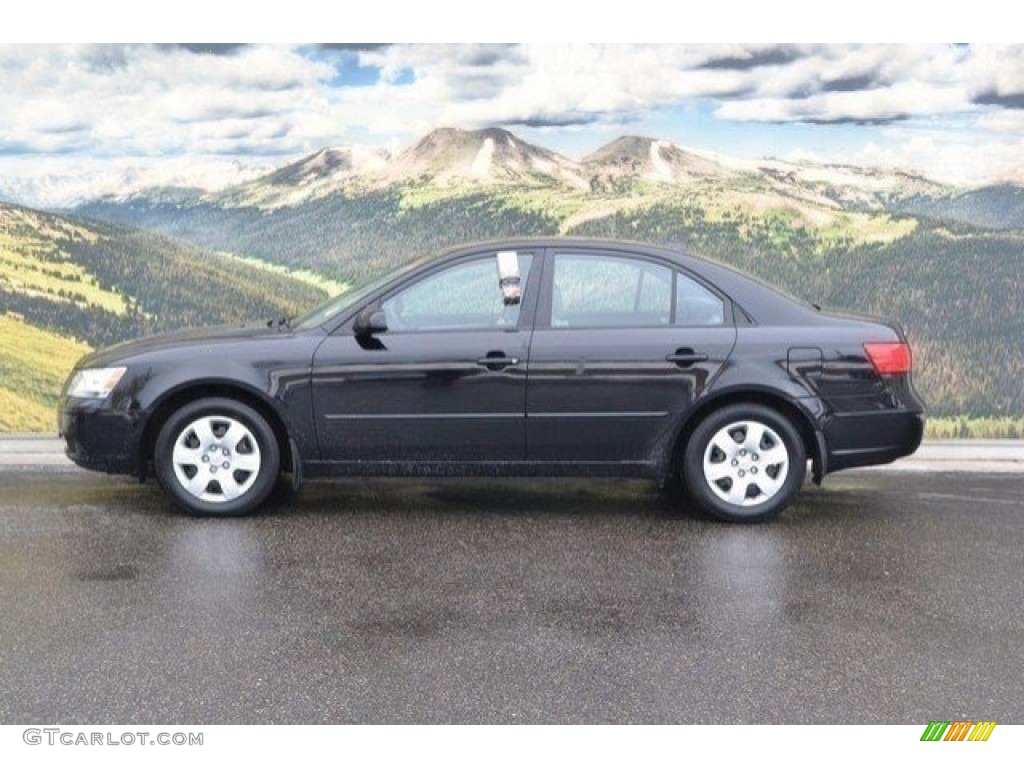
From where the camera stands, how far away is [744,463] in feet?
21.9

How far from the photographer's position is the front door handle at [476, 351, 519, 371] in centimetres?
661

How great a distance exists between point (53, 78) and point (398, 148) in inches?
105

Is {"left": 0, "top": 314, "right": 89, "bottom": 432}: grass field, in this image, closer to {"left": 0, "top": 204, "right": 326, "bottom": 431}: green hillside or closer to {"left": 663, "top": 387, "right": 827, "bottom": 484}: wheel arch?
{"left": 0, "top": 204, "right": 326, "bottom": 431}: green hillside

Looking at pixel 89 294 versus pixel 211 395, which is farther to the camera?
pixel 89 294

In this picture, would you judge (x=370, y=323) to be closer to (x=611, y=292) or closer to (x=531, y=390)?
(x=531, y=390)

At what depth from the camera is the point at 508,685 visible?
14.3 ft

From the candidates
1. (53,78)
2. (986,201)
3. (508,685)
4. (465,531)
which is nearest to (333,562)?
(465,531)

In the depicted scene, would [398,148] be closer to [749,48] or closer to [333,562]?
[749,48]

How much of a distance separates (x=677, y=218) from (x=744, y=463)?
12.7 feet

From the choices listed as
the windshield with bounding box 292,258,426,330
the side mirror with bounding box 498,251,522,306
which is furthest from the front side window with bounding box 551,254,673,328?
the windshield with bounding box 292,258,426,330

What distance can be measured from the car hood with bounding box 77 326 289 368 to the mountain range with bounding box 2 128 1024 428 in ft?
9.44

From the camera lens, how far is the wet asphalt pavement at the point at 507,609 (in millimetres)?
4227
